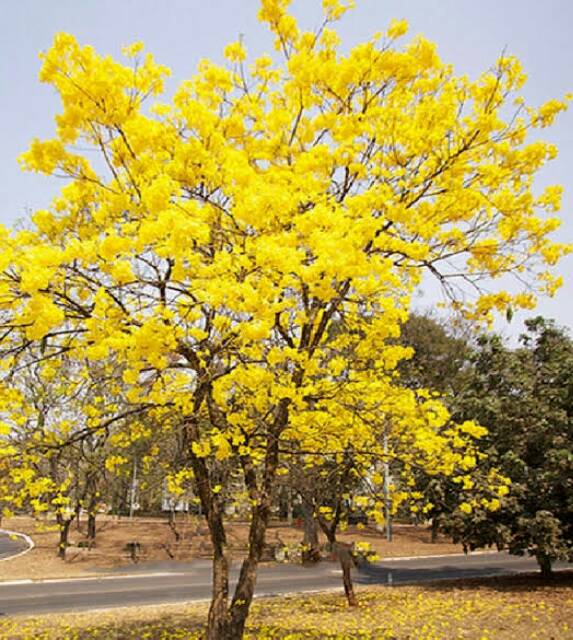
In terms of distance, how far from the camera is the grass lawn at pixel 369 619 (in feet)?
26.2

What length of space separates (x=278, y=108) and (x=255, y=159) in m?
0.63

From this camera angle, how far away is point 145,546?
2520 cm

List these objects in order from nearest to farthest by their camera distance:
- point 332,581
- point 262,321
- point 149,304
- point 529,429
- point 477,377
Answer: point 262,321 < point 149,304 < point 529,429 < point 477,377 < point 332,581

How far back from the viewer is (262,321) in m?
3.92

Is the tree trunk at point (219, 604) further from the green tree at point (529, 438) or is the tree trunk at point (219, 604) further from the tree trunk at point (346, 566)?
the green tree at point (529, 438)

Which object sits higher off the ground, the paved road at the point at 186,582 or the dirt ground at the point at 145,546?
the dirt ground at the point at 145,546

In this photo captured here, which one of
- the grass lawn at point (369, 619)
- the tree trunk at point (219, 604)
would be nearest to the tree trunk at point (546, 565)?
the grass lawn at point (369, 619)

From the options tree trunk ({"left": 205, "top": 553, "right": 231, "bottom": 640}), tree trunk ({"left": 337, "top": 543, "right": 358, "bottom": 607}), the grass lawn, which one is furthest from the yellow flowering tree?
tree trunk ({"left": 337, "top": 543, "right": 358, "bottom": 607})

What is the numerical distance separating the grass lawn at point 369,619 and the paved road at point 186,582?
7.51 feet

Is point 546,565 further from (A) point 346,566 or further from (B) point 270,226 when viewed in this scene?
(B) point 270,226

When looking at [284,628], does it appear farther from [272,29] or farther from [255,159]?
[272,29]

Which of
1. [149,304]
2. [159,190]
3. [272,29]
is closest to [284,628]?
[149,304]

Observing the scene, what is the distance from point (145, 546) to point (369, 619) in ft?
60.6

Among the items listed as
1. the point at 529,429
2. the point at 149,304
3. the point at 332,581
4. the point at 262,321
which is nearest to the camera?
the point at 262,321
